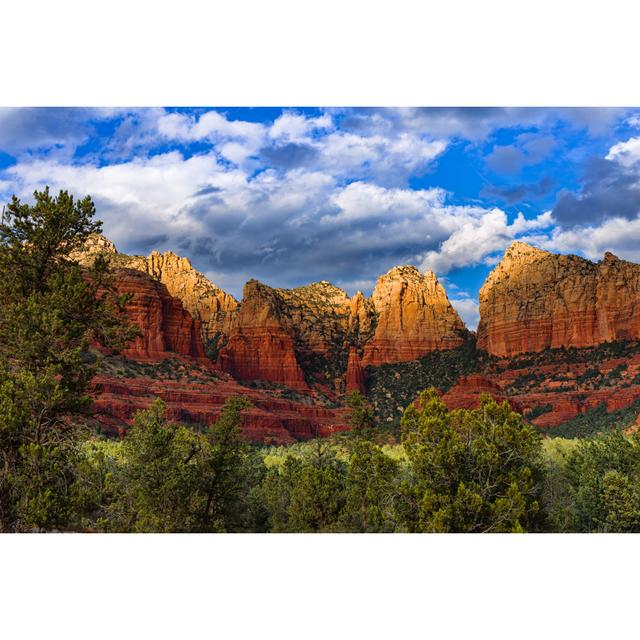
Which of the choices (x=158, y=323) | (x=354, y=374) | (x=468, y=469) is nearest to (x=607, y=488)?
(x=468, y=469)

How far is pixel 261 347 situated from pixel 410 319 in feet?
107

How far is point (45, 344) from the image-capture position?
55.3 feet

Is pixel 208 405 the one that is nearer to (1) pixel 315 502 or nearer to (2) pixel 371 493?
(1) pixel 315 502

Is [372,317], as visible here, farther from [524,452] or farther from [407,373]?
[524,452]

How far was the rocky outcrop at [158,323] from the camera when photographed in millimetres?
104500

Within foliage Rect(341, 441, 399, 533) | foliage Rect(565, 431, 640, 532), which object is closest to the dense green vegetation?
foliage Rect(565, 431, 640, 532)

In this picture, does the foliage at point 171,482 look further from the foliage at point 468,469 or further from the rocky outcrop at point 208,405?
the rocky outcrop at point 208,405

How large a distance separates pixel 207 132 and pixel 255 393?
4740 centimetres

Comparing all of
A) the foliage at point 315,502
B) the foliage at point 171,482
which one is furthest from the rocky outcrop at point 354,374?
the foliage at point 171,482

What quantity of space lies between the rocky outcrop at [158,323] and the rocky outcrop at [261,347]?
11.7 metres

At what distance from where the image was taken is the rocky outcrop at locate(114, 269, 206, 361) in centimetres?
10450
